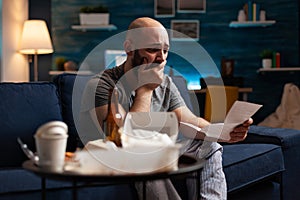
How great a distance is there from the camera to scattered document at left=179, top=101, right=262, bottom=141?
5.57ft

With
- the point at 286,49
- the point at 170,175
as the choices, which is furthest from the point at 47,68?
the point at 170,175

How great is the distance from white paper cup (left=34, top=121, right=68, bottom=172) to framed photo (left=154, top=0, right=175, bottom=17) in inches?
167

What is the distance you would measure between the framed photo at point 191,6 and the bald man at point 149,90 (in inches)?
131

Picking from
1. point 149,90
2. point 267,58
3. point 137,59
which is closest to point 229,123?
point 149,90

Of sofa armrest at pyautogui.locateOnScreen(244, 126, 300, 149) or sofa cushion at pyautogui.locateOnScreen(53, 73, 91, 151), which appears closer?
sofa cushion at pyautogui.locateOnScreen(53, 73, 91, 151)

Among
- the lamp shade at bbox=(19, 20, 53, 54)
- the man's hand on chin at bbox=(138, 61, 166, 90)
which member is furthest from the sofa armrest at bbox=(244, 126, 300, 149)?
the lamp shade at bbox=(19, 20, 53, 54)

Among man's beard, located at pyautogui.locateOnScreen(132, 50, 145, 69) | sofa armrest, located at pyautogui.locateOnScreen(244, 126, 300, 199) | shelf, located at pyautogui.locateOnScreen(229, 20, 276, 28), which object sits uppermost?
shelf, located at pyautogui.locateOnScreen(229, 20, 276, 28)

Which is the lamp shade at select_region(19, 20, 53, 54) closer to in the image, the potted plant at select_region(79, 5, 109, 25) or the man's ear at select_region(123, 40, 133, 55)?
the potted plant at select_region(79, 5, 109, 25)

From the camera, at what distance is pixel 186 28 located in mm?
5246

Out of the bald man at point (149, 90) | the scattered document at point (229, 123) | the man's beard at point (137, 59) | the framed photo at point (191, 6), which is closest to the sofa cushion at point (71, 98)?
the bald man at point (149, 90)

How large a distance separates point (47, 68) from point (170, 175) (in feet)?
14.3

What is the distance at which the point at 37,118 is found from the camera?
7.04ft

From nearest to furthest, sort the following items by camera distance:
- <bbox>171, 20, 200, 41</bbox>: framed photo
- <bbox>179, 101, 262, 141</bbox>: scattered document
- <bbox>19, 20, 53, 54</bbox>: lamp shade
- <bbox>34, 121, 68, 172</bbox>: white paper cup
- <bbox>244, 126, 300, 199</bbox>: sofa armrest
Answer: <bbox>34, 121, 68, 172</bbox>: white paper cup < <bbox>179, 101, 262, 141</bbox>: scattered document < <bbox>244, 126, 300, 199</bbox>: sofa armrest < <bbox>19, 20, 53, 54</bbox>: lamp shade < <bbox>171, 20, 200, 41</bbox>: framed photo

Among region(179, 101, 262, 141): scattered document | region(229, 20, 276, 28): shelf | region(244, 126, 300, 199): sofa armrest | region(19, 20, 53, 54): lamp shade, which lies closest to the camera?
region(179, 101, 262, 141): scattered document
